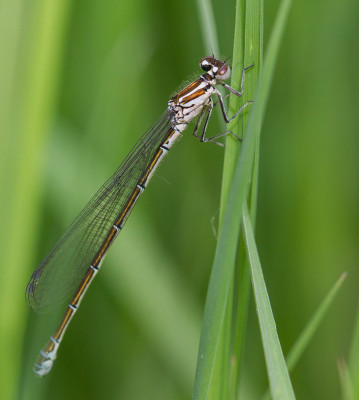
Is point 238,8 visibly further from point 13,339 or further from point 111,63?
point 13,339

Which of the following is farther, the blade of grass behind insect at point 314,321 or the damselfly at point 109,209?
the damselfly at point 109,209

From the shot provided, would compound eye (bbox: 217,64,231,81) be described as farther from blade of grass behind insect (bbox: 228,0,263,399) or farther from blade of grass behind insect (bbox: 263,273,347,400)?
blade of grass behind insect (bbox: 263,273,347,400)

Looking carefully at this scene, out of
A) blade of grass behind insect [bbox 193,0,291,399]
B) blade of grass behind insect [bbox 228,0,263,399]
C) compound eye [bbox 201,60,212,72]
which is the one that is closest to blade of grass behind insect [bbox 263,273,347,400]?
blade of grass behind insect [bbox 228,0,263,399]

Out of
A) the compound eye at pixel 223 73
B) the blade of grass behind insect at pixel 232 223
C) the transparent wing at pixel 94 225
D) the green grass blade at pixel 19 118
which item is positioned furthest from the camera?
the transparent wing at pixel 94 225

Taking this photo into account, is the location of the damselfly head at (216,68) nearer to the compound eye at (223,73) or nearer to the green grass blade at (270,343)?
the compound eye at (223,73)

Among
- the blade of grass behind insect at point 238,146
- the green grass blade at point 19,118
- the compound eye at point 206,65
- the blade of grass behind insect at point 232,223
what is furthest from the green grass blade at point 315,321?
the compound eye at point 206,65

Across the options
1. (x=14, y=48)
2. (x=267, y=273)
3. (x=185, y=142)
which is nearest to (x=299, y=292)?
(x=267, y=273)
